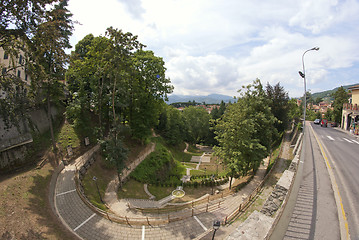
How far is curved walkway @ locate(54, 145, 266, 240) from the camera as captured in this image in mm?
10422

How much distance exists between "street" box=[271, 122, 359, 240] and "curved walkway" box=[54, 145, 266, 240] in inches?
178

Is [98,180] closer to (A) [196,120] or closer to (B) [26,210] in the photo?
(B) [26,210]

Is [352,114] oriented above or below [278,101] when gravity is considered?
below

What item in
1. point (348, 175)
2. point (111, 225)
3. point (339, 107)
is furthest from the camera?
point (339, 107)

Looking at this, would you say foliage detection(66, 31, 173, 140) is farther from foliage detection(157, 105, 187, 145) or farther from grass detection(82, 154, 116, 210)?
foliage detection(157, 105, 187, 145)

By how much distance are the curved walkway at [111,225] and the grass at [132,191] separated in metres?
4.23

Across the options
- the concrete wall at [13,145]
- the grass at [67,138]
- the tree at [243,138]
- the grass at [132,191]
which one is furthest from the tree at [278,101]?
the concrete wall at [13,145]

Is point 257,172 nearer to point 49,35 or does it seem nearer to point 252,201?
point 252,201

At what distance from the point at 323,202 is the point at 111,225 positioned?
12.8m

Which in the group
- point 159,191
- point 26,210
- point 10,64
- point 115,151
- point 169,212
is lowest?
point 159,191

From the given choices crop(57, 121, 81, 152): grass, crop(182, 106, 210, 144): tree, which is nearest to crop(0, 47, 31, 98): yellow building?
crop(57, 121, 81, 152): grass

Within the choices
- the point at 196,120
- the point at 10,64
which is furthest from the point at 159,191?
the point at 196,120

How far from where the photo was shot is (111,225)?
1117 centimetres

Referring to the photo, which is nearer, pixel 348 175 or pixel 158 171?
pixel 348 175
